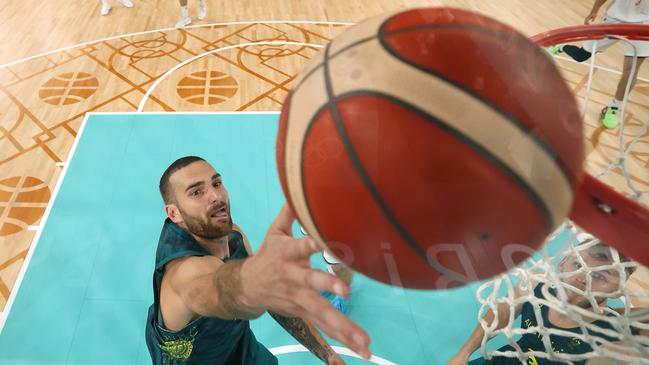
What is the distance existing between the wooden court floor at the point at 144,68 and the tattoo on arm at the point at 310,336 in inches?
59.5

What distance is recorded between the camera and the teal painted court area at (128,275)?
2326mm

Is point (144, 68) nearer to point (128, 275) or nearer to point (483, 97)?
point (128, 275)

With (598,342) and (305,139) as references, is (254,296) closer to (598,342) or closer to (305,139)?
(305,139)

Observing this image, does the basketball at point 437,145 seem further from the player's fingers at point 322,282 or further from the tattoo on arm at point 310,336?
the tattoo on arm at point 310,336

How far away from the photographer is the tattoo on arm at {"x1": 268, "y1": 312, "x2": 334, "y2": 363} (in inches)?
70.4

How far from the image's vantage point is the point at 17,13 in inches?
224

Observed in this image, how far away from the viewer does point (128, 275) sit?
260 centimetres

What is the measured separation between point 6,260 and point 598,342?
3014mm

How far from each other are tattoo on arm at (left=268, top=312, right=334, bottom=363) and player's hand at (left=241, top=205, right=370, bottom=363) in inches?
39.2

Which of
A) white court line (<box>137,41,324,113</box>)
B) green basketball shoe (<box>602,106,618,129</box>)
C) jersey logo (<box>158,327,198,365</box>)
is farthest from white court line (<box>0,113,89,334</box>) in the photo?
green basketball shoe (<box>602,106,618,129</box>)

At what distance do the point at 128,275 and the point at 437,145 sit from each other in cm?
241

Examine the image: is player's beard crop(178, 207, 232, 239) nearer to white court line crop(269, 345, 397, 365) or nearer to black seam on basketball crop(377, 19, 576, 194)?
white court line crop(269, 345, 397, 365)

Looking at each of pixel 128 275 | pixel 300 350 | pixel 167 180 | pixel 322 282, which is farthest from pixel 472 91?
pixel 128 275

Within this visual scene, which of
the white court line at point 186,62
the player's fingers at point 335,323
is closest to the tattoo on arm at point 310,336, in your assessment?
the player's fingers at point 335,323
